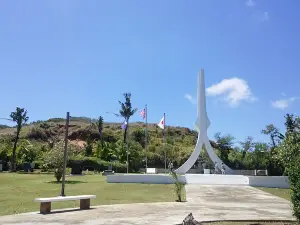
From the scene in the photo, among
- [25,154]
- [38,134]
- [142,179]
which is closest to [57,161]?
[142,179]

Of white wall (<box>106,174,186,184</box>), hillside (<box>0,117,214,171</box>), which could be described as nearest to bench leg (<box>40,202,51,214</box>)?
white wall (<box>106,174,186,184</box>)

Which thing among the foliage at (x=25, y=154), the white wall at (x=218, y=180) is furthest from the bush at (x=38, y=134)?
the white wall at (x=218, y=180)

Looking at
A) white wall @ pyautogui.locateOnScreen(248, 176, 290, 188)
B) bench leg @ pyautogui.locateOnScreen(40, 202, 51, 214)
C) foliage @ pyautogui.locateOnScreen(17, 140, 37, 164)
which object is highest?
foliage @ pyautogui.locateOnScreen(17, 140, 37, 164)

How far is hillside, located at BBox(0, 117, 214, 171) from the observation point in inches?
2246

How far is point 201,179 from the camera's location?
106 feet

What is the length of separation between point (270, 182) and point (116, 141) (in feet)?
174

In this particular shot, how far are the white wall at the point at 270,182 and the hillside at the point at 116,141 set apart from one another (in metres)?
25.9

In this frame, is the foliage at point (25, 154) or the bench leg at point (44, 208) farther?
the foliage at point (25, 154)

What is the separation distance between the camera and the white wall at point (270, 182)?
2819 cm

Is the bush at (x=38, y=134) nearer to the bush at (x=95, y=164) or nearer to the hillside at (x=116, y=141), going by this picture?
the hillside at (x=116, y=141)

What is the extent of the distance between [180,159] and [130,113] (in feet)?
41.8

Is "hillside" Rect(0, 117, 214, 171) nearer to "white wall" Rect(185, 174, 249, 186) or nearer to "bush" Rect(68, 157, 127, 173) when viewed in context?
"bush" Rect(68, 157, 127, 173)

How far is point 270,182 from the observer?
2889 centimetres

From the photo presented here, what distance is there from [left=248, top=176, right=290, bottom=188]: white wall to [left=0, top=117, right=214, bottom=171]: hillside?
2593 cm
